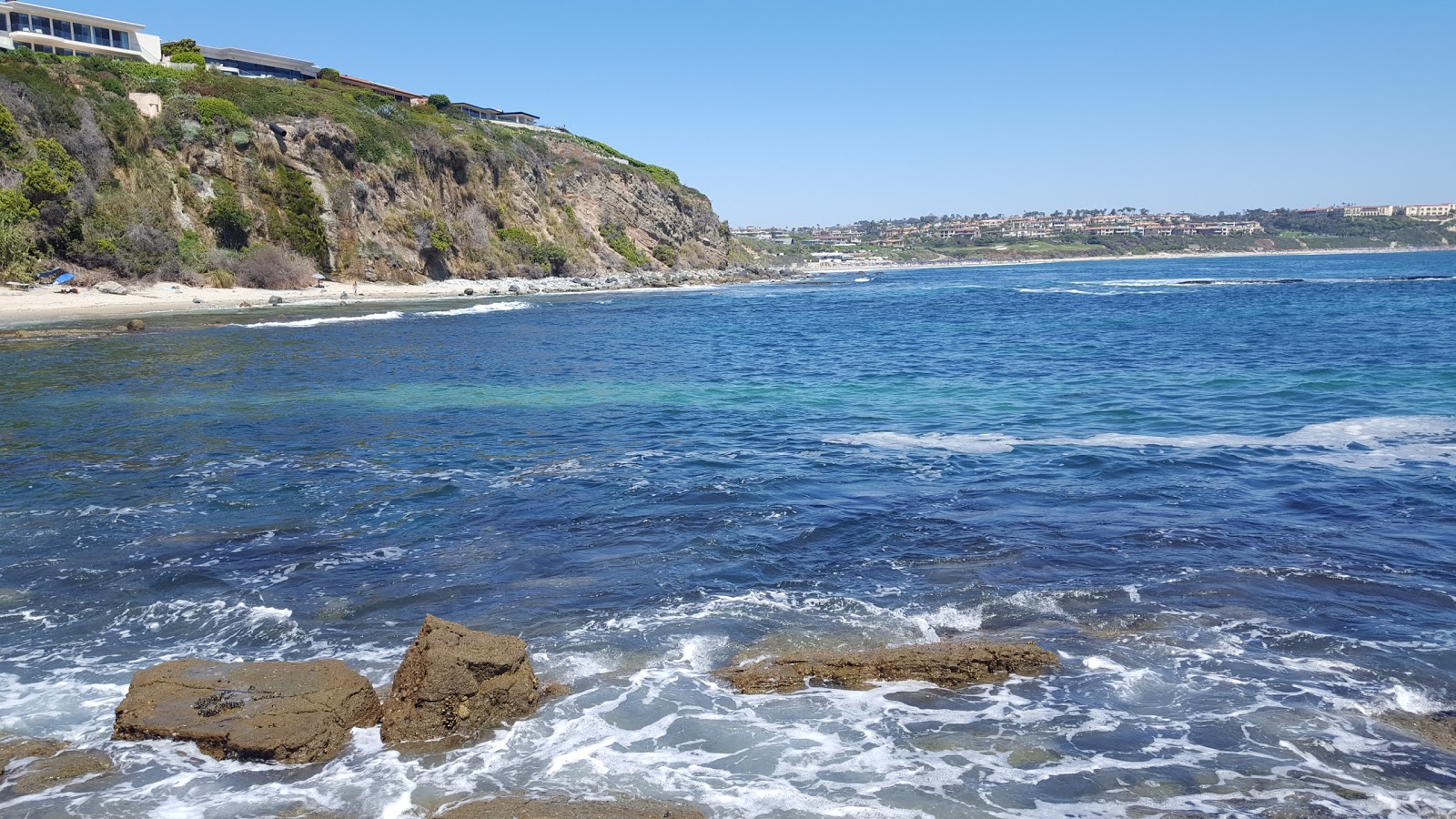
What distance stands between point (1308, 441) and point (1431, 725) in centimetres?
1090

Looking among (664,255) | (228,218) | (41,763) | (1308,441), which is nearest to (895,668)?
(41,763)

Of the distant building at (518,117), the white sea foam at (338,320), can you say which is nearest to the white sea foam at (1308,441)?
the white sea foam at (338,320)

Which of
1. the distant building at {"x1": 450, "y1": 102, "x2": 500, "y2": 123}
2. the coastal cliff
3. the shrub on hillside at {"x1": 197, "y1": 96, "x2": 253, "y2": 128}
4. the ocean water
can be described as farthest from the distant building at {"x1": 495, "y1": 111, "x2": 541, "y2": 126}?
the ocean water

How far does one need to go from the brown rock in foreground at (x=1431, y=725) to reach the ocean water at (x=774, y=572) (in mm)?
184

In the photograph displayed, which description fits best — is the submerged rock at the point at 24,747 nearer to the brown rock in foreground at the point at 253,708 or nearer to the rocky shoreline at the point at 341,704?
the rocky shoreline at the point at 341,704

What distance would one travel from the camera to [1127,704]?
Answer: 6.89 metres

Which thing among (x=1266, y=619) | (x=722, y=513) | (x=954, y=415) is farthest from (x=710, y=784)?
(x=954, y=415)

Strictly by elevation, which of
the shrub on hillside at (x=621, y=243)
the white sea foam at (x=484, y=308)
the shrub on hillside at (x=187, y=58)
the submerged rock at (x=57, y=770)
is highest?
the shrub on hillside at (x=187, y=58)

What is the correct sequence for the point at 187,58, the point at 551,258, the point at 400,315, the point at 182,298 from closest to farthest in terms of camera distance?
the point at 400,315, the point at 182,298, the point at 187,58, the point at 551,258

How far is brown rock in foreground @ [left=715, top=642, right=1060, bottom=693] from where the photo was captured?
7.35m

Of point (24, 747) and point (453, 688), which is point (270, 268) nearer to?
point (24, 747)

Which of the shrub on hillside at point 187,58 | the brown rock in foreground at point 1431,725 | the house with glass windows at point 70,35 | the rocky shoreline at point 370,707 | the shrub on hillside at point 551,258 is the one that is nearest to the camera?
the rocky shoreline at point 370,707

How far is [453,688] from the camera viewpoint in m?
6.58

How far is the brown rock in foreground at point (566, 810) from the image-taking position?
5.46 meters
